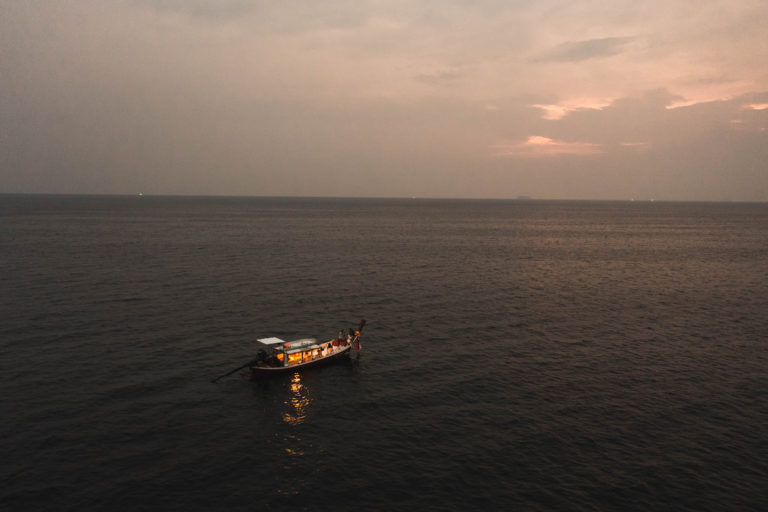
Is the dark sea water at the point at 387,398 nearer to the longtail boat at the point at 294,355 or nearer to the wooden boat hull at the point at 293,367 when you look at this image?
the wooden boat hull at the point at 293,367

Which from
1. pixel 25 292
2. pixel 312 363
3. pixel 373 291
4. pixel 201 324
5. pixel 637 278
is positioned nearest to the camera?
pixel 312 363

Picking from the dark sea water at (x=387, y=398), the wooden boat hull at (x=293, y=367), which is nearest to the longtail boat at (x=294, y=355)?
the wooden boat hull at (x=293, y=367)

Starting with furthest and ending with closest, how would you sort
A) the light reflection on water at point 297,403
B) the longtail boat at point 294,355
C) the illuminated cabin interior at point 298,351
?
the illuminated cabin interior at point 298,351 → the longtail boat at point 294,355 → the light reflection on water at point 297,403

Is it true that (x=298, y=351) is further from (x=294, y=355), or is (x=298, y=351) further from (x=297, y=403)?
(x=297, y=403)

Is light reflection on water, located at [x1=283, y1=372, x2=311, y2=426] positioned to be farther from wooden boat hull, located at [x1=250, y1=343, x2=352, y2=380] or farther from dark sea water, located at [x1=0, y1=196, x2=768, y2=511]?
wooden boat hull, located at [x1=250, y1=343, x2=352, y2=380]

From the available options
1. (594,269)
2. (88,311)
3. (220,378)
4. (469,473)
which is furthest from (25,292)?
(594,269)

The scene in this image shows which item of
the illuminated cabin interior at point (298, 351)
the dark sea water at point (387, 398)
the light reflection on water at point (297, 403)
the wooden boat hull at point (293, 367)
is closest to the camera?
the dark sea water at point (387, 398)

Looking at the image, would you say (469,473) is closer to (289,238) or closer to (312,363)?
(312,363)

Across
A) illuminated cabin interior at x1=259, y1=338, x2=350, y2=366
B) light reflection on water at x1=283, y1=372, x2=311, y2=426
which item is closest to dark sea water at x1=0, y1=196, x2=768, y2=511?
light reflection on water at x1=283, y1=372, x2=311, y2=426
